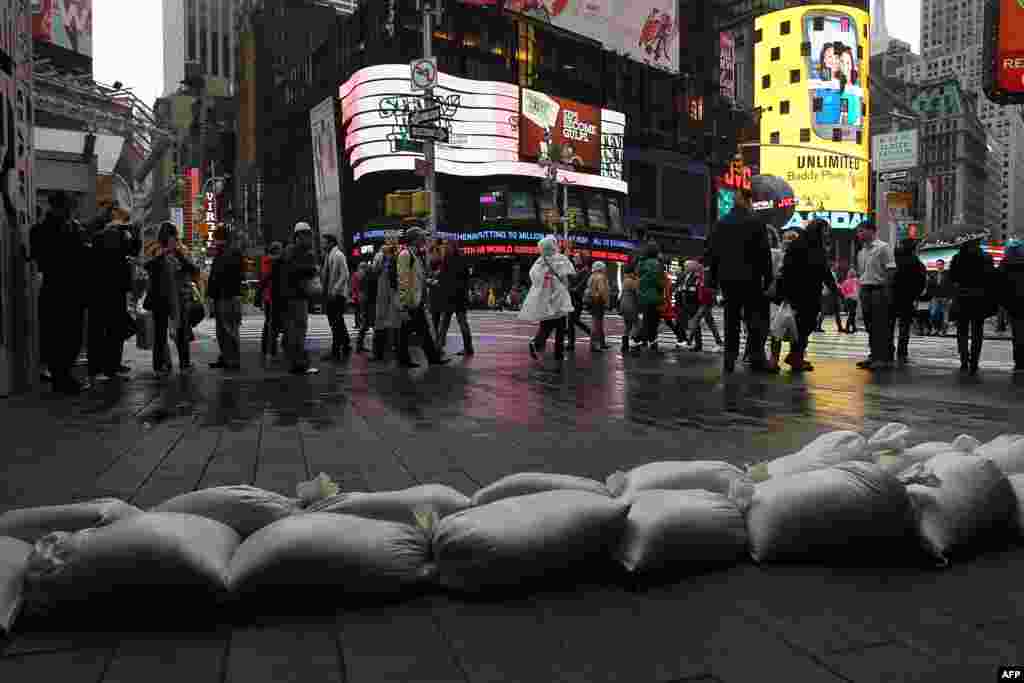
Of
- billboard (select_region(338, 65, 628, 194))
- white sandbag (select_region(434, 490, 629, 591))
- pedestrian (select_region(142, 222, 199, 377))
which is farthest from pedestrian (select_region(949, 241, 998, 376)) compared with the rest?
billboard (select_region(338, 65, 628, 194))

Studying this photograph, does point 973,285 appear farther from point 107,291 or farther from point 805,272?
point 107,291

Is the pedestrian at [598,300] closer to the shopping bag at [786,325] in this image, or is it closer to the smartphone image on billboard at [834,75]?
the shopping bag at [786,325]

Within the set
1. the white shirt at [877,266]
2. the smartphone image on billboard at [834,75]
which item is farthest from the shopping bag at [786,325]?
the smartphone image on billboard at [834,75]

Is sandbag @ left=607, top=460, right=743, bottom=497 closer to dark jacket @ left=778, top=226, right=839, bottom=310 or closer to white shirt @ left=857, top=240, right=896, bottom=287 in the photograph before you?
dark jacket @ left=778, top=226, right=839, bottom=310

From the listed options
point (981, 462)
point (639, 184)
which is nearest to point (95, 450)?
point (981, 462)

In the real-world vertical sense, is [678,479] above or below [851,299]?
below

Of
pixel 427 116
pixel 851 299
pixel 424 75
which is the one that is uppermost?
pixel 424 75

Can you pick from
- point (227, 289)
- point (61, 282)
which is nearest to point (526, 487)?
point (61, 282)

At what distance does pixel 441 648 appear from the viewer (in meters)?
2.18

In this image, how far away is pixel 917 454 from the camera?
3.43 metres

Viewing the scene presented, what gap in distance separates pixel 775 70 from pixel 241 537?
3907 inches

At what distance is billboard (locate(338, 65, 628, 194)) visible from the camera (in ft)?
189

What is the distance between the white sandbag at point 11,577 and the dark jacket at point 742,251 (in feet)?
29.1

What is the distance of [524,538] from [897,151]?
26.2 m
